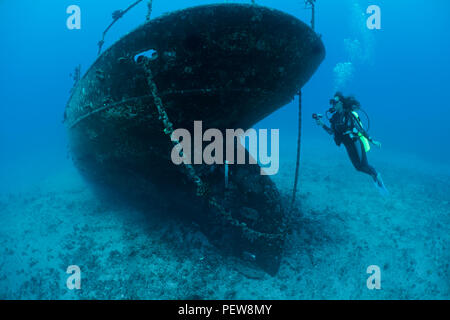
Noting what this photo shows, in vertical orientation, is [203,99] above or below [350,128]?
above

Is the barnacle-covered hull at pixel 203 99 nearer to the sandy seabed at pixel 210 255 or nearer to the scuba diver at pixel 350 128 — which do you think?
the sandy seabed at pixel 210 255

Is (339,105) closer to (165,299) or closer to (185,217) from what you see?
(185,217)

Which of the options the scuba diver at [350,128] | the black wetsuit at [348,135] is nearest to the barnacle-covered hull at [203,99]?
the scuba diver at [350,128]

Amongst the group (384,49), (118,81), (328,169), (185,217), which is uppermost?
(384,49)

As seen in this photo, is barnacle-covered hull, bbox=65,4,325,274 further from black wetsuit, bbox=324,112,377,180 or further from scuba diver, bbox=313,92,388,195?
black wetsuit, bbox=324,112,377,180

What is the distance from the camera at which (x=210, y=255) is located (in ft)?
13.7

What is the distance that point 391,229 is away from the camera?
5.38 meters

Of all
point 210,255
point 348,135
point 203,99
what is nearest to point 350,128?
point 348,135

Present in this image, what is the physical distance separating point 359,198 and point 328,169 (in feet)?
13.2

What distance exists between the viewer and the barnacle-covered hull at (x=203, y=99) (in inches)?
114

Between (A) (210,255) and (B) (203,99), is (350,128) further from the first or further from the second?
(A) (210,255)

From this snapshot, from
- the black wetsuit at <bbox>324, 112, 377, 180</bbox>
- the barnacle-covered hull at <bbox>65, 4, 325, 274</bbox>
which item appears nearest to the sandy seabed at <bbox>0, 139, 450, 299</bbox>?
the barnacle-covered hull at <bbox>65, 4, 325, 274</bbox>

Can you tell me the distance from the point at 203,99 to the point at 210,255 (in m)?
2.70
